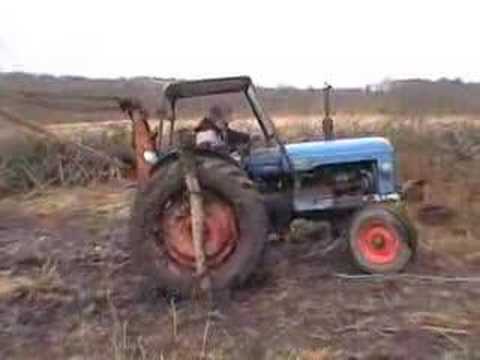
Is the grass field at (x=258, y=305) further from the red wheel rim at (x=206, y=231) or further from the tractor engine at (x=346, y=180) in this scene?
the tractor engine at (x=346, y=180)

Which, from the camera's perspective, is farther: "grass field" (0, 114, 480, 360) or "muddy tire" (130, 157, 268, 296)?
"muddy tire" (130, 157, 268, 296)

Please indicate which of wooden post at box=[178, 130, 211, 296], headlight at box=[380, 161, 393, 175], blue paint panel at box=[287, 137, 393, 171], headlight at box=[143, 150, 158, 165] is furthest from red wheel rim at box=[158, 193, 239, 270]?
headlight at box=[380, 161, 393, 175]

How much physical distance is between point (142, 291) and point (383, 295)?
7.42 feet

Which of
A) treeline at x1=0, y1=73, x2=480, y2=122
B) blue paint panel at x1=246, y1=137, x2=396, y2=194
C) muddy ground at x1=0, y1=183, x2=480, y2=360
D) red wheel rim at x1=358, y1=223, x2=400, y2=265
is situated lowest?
muddy ground at x1=0, y1=183, x2=480, y2=360

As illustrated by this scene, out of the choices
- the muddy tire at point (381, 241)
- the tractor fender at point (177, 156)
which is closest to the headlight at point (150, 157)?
the tractor fender at point (177, 156)

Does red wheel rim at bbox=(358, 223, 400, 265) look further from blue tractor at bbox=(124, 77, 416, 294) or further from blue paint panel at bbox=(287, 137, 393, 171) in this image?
blue paint panel at bbox=(287, 137, 393, 171)

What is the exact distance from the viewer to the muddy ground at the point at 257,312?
749 centimetres

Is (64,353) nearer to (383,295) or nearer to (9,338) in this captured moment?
(9,338)

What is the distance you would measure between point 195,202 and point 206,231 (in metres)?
0.42

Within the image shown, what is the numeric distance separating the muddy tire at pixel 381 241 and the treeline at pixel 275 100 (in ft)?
5.67

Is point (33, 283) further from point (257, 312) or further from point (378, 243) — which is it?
point (378, 243)

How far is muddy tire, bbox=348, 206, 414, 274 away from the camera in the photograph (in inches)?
388

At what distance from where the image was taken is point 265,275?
9852 mm

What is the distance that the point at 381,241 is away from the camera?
9.89 metres
